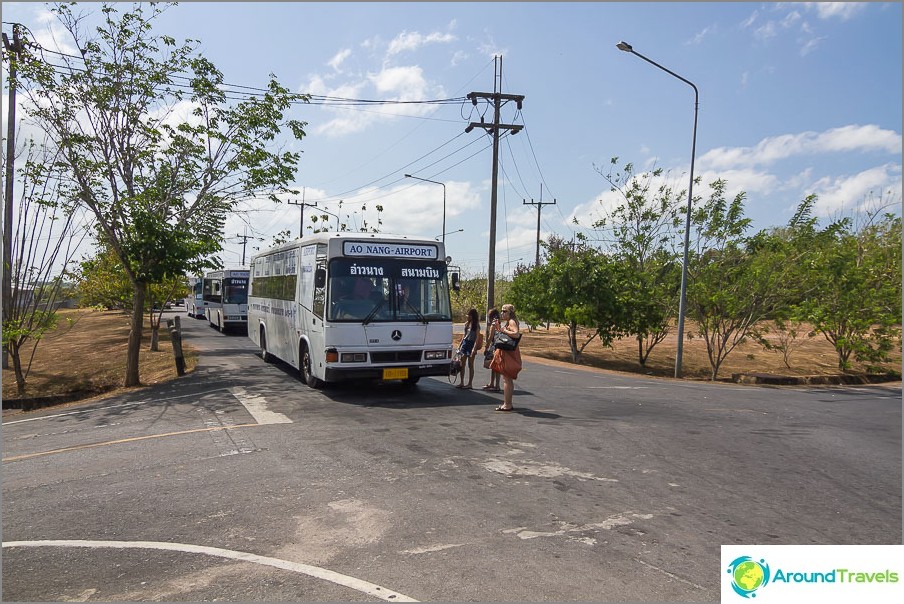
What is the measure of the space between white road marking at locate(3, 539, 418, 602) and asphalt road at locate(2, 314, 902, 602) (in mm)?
Result: 19

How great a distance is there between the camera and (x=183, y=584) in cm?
432

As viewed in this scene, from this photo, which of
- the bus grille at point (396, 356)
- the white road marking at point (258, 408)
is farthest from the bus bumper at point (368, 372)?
the white road marking at point (258, 408)

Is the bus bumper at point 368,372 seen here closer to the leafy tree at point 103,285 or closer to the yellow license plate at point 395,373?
the yellow license plate at point 395,373

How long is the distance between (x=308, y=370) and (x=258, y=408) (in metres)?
2.22

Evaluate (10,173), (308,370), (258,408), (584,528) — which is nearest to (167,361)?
(10,173)

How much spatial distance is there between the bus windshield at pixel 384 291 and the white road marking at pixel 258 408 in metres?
1.90

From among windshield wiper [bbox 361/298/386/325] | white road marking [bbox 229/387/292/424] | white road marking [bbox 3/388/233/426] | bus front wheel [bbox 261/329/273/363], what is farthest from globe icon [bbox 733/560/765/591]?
bus front wheel [bbox 261/329/273/363]

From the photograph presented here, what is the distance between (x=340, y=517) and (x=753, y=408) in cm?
978

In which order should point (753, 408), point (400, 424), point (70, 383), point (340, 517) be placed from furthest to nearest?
point (70, 383)
point (753, 408)
point (400, 424)
point (340, 517)

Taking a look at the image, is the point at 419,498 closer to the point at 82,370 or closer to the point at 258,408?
the point at 258,408

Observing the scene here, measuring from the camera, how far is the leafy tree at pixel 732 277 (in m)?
20.7

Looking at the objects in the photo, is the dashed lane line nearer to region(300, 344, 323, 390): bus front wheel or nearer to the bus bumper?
the bus bumper

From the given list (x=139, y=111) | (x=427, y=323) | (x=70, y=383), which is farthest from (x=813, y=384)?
(x=70, y=383)

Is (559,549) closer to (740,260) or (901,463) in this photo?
(901,463)
